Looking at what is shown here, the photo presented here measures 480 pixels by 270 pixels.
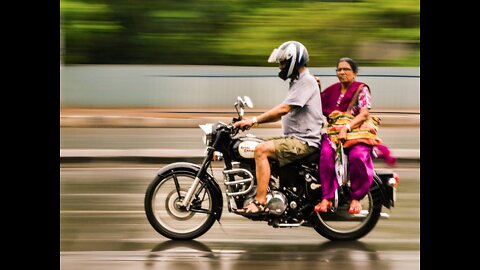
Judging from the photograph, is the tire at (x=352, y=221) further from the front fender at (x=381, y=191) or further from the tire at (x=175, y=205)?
the tire at (x=175, y=205)

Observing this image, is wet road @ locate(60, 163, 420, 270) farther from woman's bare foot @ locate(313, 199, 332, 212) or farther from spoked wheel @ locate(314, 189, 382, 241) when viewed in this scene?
woman's bare foot @ locate(313, 199, 332, 212)

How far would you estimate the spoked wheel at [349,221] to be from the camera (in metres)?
7.56

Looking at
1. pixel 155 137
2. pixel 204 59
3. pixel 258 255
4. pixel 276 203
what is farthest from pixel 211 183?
pixel 204 59

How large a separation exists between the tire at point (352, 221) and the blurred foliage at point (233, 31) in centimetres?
1220

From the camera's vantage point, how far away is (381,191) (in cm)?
754

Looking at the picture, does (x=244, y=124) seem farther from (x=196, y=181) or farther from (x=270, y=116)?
(x=196, y=181)

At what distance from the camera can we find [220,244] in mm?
7543

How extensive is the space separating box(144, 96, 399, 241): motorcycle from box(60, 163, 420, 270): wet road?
0.22 metres

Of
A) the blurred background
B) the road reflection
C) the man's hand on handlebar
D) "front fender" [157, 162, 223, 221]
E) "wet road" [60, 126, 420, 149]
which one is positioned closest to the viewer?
the road reflection

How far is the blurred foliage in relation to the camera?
1980 centimetres

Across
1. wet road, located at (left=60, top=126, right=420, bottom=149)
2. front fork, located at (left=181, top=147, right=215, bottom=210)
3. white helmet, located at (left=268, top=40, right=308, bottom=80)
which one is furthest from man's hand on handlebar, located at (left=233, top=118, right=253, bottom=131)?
wet road, located at (left=60, top=126, right=420, bottom=149)

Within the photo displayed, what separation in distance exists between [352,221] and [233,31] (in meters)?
12.9
